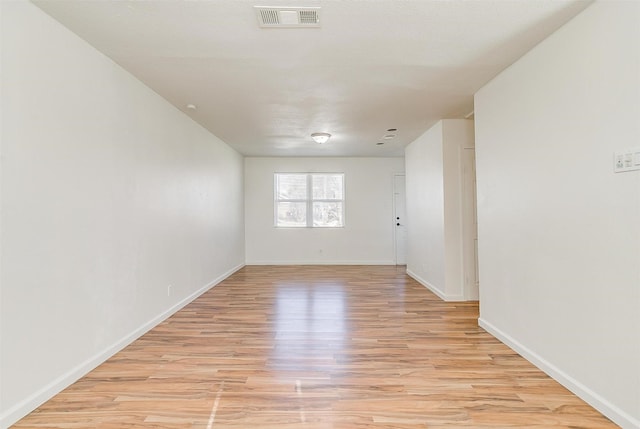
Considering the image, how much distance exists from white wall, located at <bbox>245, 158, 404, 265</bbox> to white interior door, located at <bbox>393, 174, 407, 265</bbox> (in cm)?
9

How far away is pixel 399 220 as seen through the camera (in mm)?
7398

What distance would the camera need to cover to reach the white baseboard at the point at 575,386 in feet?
5.66

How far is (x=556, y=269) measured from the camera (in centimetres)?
223

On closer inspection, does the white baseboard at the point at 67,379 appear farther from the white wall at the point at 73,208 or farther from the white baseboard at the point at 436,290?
the white baseboard at the point at 436,290

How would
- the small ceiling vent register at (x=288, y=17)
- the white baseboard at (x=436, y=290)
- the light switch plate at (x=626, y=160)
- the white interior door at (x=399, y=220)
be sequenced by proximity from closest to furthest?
1. the light switch plate at (x=626, y=160)
2. the small ceiling vent register at (x=288, y=17)
3. the white baseboard at (x=436, y=290)
4. the white interior door at (x=399, y=220)

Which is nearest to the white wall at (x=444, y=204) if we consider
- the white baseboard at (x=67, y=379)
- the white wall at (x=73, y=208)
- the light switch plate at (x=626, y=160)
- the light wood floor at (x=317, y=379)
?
the light wood floor at (x=317, y=379)

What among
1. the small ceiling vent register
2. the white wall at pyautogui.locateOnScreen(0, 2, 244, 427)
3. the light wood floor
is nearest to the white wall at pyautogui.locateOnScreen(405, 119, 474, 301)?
the light wood floor

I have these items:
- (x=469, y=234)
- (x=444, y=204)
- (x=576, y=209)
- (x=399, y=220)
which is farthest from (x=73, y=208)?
(x=399, y=220)

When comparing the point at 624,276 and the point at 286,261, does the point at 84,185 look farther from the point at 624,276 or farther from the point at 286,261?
the point at 286,261

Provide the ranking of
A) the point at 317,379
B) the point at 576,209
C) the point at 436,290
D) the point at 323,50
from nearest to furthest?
the point at 576,209
the point at 317,379
the point at 323,50
the point at 436,290

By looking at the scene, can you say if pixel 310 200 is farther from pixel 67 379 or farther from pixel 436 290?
pixel 67 379

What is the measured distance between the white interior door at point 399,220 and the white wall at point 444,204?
219 cm

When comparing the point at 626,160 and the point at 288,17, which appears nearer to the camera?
the point at 626,160

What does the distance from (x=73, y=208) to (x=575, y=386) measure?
351cm
